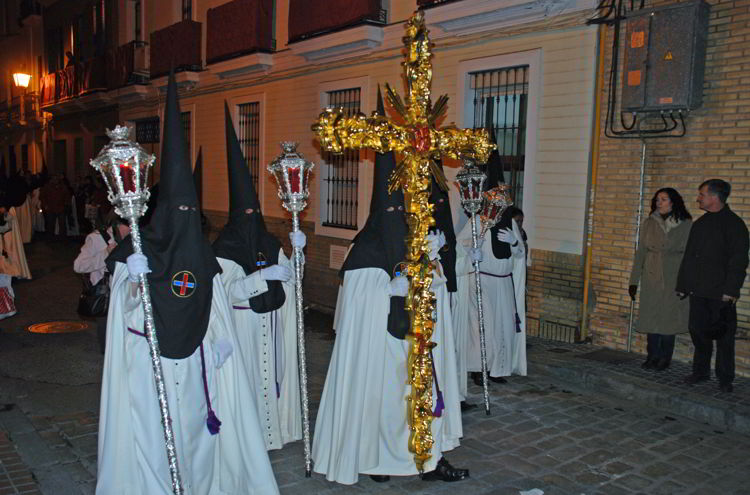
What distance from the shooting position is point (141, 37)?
20.7 metres

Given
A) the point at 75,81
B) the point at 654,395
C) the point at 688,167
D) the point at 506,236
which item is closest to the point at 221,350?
the point at 506,236

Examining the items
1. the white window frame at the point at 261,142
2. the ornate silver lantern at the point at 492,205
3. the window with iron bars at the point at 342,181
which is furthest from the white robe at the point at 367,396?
the white window frame at the point at 261,142

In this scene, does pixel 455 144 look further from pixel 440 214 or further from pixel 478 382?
pixel 478 382

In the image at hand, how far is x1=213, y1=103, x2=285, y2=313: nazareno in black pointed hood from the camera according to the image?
5379mm

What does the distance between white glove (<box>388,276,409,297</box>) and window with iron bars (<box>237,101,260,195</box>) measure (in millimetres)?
11271

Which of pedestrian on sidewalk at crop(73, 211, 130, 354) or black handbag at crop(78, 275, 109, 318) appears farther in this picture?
pedestrian on sidewalk at crop(73, 211, 130, 354)

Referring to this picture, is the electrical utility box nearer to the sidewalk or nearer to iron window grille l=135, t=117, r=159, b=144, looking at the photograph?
the sidewalk

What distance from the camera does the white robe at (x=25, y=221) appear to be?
62.2ft

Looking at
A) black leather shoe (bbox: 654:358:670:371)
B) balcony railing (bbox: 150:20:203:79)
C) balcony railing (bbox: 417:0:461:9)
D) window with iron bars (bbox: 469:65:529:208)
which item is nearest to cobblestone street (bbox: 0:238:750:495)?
black leather shoe (bbox: 654:358:670:371)

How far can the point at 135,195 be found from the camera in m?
3.83

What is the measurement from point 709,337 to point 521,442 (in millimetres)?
2771

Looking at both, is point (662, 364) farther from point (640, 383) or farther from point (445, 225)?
point (445, 225)

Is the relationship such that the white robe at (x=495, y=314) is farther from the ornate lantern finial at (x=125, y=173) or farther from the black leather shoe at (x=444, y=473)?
the ornate lantern finial at (x=125, y=173)

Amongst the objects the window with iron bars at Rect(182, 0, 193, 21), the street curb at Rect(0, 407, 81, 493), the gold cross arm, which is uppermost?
the window with iron bars at Rect(182, 0, 193, 21)
